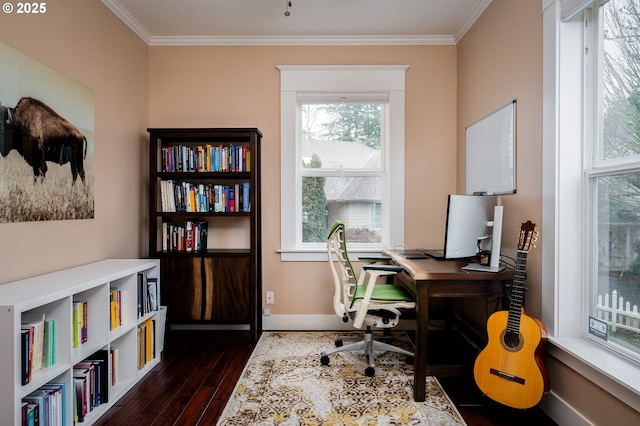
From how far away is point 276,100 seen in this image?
3.49 metres

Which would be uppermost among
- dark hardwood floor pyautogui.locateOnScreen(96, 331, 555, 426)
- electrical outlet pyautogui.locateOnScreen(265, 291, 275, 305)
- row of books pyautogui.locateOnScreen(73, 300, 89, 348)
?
row of books pyautogui.locateOnScreen(73, 300, 89, 348)

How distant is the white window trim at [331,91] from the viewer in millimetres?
3465

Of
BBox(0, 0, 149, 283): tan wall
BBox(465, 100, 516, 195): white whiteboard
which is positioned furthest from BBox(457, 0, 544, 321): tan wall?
BBox(0, 0, 149, 283): tan wall

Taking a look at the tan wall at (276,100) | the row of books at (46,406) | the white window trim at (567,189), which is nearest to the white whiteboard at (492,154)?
the tan wall at (276,100)

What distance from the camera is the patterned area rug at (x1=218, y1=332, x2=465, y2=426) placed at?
203cm

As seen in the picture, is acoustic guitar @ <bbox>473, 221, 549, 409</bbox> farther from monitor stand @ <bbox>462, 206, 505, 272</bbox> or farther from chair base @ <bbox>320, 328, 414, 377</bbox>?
chair base @ <bbox>320, 328, 414, 377</bbox>

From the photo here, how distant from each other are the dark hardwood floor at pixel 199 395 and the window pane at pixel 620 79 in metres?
1.48

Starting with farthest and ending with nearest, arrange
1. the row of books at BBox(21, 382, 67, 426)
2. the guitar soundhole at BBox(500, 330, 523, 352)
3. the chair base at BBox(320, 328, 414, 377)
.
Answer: the chair base at BBox(320, 328, 414, 377)
the guitar soundhole at BBox(500, 330, 523, 352)
the row of books at BBox(21, 382, 67, 426)

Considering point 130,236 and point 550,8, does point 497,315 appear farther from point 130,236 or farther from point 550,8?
point 130,236

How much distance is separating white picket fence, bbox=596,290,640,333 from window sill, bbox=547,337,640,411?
15 cm

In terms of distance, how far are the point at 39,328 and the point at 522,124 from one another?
9.26 feet

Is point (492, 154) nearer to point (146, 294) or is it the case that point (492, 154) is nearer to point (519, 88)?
point (519, 88)

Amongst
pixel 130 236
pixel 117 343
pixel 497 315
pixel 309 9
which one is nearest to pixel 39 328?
pixel 117 343

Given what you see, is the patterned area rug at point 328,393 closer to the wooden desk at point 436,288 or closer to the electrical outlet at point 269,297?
the wooden desk at point 436,288
